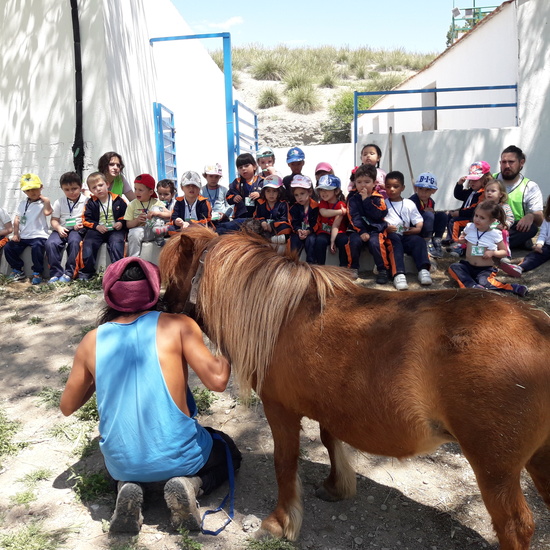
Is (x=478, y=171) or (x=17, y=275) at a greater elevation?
(x=478, y=171)

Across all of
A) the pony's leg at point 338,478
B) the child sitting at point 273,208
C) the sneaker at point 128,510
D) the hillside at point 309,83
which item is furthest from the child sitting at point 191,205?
the hillside at point 309,83

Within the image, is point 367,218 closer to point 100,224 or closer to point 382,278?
point 382,278

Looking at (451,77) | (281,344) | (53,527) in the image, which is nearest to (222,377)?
(281,344)

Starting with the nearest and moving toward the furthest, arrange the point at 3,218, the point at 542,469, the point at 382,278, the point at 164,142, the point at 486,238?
the point at 542,469 → the point at 486,238 → the point at 382,278 → the point at 3,218 → the point at 164,142

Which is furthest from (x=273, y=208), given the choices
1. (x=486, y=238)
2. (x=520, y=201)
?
(x=520, y=201)

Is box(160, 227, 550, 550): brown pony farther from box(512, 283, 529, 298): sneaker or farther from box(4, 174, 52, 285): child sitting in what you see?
box(4, 174, 52, 285): child sitting

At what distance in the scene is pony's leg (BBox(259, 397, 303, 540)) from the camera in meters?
2.72

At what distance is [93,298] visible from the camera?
630 centimetres

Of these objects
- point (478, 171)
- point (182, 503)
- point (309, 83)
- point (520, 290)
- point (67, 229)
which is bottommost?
point (182, 503)

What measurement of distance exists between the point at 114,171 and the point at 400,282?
411 cm

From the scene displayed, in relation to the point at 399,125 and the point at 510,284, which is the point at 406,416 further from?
the point at 399,125

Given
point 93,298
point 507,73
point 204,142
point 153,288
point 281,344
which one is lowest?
point 93,298

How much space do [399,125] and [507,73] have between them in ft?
24.8

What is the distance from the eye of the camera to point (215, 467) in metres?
3.01
